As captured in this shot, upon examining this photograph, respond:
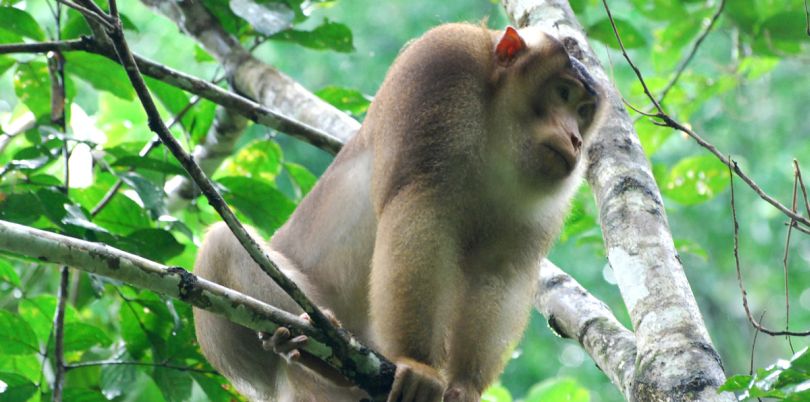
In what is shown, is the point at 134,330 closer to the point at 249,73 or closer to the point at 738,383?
the point at 249,73

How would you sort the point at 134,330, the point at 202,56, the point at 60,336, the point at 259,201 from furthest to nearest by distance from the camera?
the point at 202,56 → the point at 259,201 → the point at 134,330 → the point at 60,336

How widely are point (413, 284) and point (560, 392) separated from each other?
255 cm

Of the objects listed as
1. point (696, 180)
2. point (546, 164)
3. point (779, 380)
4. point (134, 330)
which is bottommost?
point (134, 330)

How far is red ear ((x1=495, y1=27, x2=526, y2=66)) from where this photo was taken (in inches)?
189

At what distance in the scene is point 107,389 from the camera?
15.4ft

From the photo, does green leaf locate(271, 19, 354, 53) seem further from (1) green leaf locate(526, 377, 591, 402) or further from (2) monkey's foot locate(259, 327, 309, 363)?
(2) monkey's foot locate(259, 327, 309, 363)

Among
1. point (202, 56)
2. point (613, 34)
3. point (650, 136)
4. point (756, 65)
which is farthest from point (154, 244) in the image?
point (756, 65)

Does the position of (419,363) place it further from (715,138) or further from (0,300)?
(715,138)

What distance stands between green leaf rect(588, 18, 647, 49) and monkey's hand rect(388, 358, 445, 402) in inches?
107

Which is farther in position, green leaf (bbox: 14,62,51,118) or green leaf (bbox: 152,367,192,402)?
green leaf (bbox: 14,62,51,118)

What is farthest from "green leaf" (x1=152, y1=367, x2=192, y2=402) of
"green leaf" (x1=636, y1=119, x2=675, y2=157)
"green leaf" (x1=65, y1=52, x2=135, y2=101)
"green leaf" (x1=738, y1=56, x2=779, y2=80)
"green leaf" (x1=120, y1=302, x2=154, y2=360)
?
"green leaf" (x1=738, y1=56, x2=779, y2=80)

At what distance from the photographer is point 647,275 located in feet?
11.3

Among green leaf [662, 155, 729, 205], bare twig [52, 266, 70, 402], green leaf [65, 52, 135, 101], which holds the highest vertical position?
green leaf [662, 155, 729, 205]

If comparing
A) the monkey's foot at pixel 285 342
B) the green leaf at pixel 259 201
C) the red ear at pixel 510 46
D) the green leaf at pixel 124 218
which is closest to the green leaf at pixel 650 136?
the red ear at pixel 510 46
